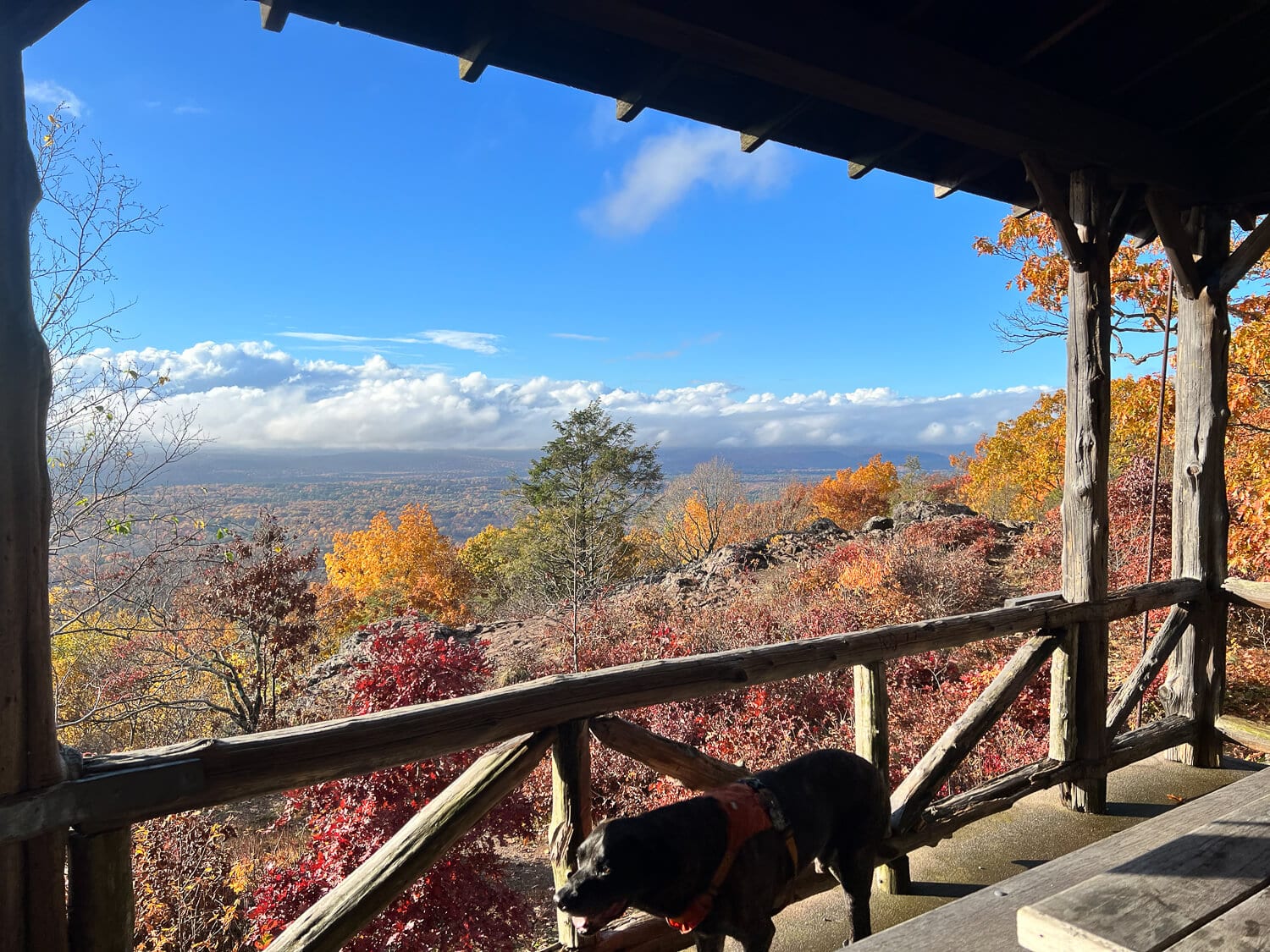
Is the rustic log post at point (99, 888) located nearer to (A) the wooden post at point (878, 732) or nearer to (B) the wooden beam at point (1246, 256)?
(A) the wooden post at point (878, 732)

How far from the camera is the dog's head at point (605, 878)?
1.62 m

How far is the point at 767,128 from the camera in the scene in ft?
9.65

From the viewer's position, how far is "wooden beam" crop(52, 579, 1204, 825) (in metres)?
1.69

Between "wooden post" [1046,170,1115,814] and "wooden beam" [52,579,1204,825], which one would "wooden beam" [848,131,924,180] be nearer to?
"wooden post" [1046,170,1115,814]

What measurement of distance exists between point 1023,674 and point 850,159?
257 centimetres

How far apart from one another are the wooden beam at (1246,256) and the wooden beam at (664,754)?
3768mm

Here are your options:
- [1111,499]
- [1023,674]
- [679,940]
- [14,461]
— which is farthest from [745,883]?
[1111,499]

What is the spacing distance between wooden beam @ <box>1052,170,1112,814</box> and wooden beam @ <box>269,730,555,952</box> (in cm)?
288

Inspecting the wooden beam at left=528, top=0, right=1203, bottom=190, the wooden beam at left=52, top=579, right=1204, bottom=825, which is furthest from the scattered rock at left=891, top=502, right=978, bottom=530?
the wooden beam at left=52, top=579, right=1204, bottom=825

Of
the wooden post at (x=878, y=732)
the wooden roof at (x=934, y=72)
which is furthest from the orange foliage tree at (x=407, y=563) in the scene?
the wooden roof at (x=934, y=72)

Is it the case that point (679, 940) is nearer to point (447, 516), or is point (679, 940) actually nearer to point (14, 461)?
point (14, 461)

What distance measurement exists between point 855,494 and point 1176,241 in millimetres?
37655

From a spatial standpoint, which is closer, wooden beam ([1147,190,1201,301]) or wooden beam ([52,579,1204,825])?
wooden beam ([52,579,1204,825])

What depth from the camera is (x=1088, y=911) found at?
4.23 feet
